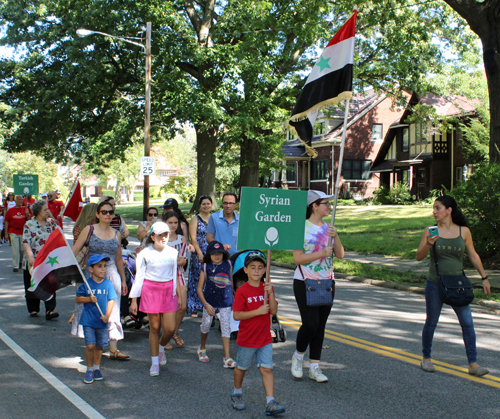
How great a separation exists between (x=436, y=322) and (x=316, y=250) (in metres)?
1.63

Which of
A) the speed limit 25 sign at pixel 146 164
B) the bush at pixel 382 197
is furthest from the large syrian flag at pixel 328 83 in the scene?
the bush at pixel 382 197

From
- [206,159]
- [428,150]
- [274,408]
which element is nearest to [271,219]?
[274,408]

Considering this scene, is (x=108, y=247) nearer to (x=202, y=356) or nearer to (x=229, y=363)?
(x=202, y=356)

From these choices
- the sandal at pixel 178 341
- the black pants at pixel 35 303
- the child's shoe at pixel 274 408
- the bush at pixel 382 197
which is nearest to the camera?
the child's shoe at pixel 274 408

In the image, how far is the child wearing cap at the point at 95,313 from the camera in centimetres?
563

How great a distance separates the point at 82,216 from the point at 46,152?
27.6 meters

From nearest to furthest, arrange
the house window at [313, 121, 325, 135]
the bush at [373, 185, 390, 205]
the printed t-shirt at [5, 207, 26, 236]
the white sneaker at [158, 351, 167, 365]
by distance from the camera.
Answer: the white sneaker at [158, 351, 167, 365], the printed t-shirt at [5, 207, 26, 236], the bush at [373, 185, 390, 205], the house window at [313, 121, 325, 135]

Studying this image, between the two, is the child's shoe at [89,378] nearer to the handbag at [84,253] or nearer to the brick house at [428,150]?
the handbag at [84,253]

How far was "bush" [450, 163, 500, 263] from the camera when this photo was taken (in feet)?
42.5

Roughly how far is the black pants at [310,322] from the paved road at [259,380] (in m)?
0.40

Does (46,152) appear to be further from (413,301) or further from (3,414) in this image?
(3,414)

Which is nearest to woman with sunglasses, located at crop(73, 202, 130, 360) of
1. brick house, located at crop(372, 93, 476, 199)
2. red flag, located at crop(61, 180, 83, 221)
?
red flag, located at crop(61, 180, 83, 221)

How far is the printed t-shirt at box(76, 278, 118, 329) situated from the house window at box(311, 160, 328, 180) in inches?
1715

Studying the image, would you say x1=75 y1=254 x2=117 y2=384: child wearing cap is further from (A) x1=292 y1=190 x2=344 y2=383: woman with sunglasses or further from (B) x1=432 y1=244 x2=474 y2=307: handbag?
(B) x1=432 y1=244 x2=474 y2=307: handbag
